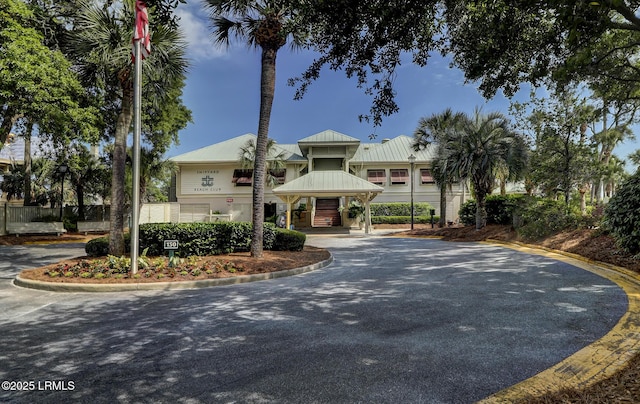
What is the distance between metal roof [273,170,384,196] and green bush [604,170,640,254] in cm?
1379

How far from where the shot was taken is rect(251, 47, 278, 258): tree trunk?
33.9 feet

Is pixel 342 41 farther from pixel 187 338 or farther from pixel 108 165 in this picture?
pixel 108 165

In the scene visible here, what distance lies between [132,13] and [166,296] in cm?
804

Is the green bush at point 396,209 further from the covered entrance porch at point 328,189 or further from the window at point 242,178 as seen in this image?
the window at point 242,178

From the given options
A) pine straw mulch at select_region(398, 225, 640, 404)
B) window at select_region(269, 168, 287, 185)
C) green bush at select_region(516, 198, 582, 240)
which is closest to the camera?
pine straw mulch at select_region(398, 225, 640, 404)

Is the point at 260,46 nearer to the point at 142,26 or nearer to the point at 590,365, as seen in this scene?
the point at 142,26

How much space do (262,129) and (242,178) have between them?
2118cm

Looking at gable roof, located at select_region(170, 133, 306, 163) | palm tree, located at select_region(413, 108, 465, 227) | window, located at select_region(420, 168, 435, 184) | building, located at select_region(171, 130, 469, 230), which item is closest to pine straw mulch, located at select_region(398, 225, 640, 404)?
palm tree, located at select_region(413, 108, 465, 227)

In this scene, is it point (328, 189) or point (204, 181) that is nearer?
point (328, 189)

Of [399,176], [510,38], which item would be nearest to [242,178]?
[399,176]

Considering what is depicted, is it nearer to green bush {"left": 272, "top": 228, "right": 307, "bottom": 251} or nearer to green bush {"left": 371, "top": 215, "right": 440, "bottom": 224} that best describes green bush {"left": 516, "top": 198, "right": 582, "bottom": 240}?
green bush {"left": 272, "top": 228, "right": 307, "bottom": 251}

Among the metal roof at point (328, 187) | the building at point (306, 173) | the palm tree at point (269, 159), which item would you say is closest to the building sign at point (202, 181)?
the building at point (306, 173)

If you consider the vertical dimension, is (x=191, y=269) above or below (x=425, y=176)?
below

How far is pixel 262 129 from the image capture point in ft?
34.6
